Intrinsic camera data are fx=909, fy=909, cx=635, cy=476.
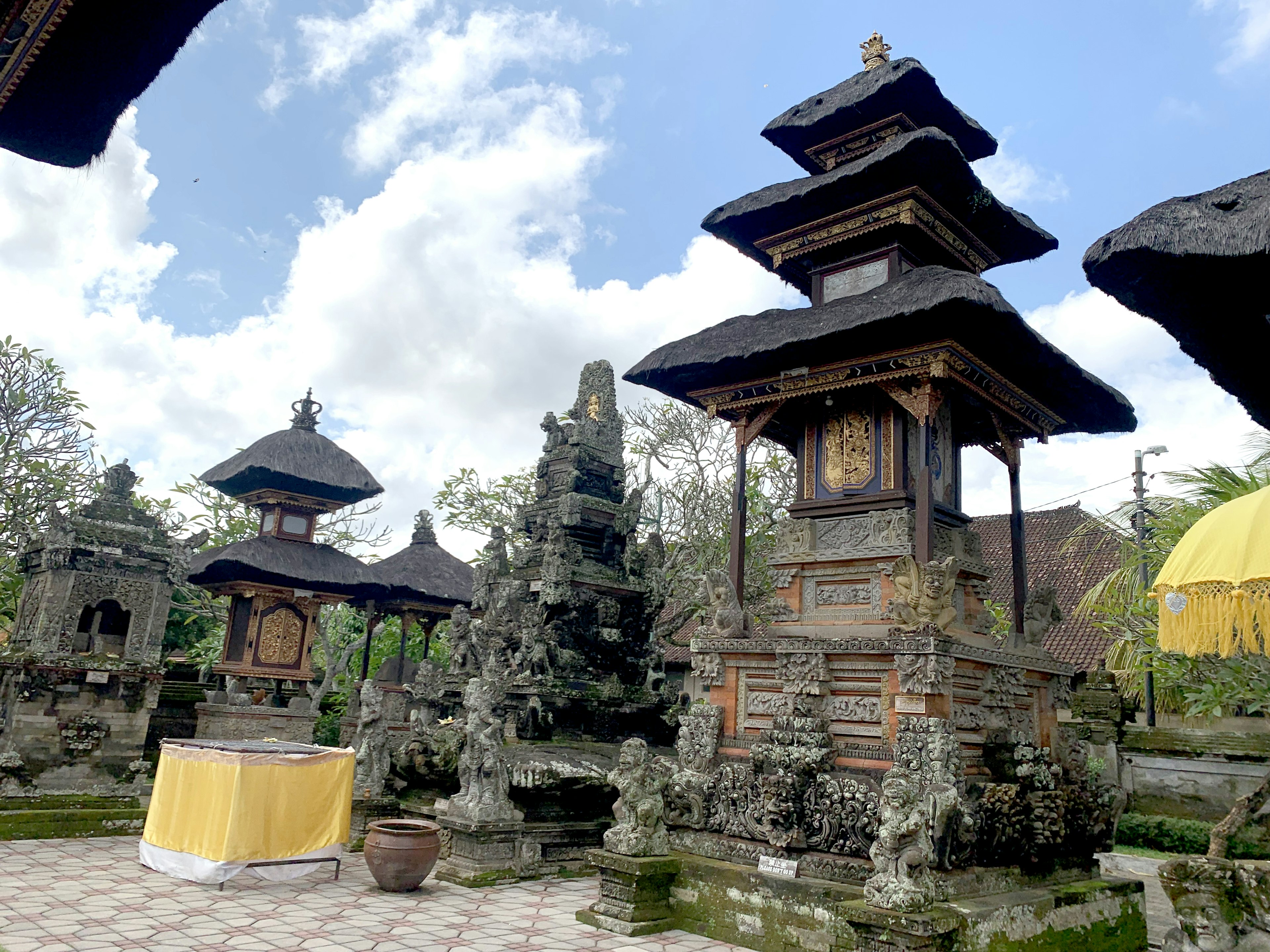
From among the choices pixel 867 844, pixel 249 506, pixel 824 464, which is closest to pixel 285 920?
pixel 867 844

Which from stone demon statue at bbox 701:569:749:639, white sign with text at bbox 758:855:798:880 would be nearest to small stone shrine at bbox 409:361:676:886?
stone demon statue at bbox 701:569:749:639

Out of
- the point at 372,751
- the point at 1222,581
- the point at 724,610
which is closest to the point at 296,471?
the point at 372,751

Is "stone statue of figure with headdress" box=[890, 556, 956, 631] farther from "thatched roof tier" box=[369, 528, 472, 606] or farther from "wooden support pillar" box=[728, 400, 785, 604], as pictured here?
"thatched roof tier" box=[369, 528, 472, 606]

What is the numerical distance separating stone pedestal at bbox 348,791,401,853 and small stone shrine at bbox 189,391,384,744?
700 cm

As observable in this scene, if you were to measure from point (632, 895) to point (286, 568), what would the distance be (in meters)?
13.6

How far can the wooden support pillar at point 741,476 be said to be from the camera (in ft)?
34.2

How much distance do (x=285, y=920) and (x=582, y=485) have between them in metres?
7.04

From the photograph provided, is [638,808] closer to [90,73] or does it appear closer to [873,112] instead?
[90,73]

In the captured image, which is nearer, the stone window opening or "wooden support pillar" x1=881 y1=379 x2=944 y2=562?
"wooden support pillar" x1=881 y1=379 x2=944 y2=562

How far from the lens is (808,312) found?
10.3 metres

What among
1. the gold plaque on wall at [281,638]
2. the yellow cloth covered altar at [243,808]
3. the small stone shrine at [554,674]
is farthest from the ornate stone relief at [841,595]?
the gold plaque on wall at [281,638]

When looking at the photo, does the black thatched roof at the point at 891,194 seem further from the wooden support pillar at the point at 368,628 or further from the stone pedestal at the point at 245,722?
the wooden support pillar at the point at 368,628

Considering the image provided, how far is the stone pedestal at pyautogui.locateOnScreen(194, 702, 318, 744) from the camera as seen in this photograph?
17.3 metres

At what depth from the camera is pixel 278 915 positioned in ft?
25.2
